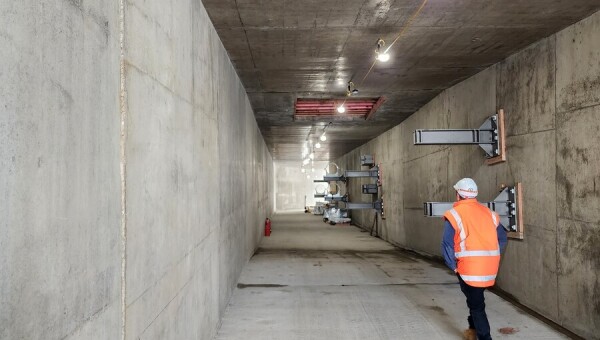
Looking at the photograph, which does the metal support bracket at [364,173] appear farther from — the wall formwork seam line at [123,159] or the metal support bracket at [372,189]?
the wall formwork seam line at [123,159]

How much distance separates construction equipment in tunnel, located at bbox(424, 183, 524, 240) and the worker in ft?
6.65

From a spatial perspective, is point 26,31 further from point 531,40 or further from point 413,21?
point 531,40

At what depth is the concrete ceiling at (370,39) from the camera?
4.53m

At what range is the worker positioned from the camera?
4004mm

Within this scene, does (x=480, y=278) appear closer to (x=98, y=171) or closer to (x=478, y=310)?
(x=478, y=310)

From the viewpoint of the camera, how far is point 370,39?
221 inches

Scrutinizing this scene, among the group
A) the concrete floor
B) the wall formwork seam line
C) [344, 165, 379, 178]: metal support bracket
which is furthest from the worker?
[344, 165, 379, 178]: metal support bracket

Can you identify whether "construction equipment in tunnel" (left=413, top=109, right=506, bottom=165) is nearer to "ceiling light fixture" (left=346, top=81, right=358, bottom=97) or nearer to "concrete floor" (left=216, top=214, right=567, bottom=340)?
"ceiling light fixture" (left=346, top=81, right=358, bottom=97)

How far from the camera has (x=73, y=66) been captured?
165 centimetres

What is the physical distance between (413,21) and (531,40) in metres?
1.84

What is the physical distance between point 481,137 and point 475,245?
3095mm

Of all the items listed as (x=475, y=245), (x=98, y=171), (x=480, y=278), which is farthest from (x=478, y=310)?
(x=98, y=171)

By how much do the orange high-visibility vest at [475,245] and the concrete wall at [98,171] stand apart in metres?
2.57

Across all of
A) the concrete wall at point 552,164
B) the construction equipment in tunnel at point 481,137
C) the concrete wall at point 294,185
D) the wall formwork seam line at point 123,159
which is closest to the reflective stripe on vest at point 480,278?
the concrete wall at point 552,164
